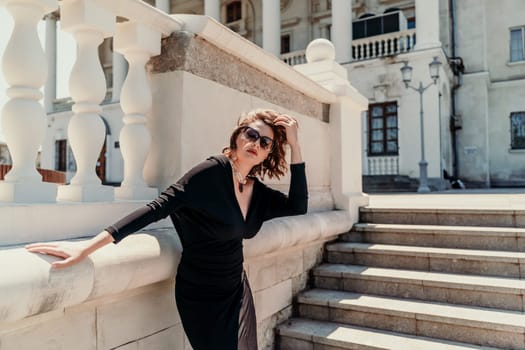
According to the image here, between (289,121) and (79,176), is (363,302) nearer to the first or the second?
(289,121)

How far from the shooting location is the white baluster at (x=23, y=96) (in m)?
1.79

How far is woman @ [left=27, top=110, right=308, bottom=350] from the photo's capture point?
176cm

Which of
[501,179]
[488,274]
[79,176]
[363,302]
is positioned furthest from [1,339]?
[501,179]

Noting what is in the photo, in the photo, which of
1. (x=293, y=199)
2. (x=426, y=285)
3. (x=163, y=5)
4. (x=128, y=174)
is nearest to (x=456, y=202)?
(x=426, y=285)

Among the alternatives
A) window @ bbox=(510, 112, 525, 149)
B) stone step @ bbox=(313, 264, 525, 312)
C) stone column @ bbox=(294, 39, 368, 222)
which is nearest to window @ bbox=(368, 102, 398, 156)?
window @ bbox=(510, 112, 525, 149)

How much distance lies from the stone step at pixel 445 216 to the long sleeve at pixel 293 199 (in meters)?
2.51

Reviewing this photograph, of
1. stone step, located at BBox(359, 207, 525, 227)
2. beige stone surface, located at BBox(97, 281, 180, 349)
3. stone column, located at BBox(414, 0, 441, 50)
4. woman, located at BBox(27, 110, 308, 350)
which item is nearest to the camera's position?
woman, located at BBox(27, 110, 308, 350)

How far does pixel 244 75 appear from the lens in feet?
10.4

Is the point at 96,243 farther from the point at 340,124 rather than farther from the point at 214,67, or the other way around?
the point at 340,124

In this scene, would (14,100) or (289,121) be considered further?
(289,121)

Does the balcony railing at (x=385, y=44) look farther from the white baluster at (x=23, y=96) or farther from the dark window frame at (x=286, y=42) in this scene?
the white baluster at (x=23, y=96)

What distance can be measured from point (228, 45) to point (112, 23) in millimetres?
876

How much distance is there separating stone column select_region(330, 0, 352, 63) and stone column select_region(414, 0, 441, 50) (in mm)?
2690

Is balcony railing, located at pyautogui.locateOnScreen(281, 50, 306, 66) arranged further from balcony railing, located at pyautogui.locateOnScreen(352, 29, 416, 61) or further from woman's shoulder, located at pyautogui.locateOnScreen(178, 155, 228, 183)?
woman's shoulder, located at pyautogui.locateOnScreen(178, 155, 228, 183)
